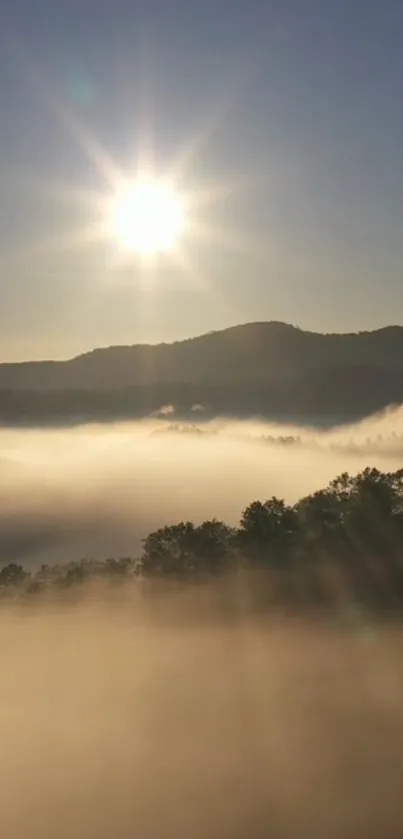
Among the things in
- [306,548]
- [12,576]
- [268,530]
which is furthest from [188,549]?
[12,576]

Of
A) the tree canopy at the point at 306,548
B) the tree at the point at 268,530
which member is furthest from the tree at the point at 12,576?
the tree at the point at 268,530

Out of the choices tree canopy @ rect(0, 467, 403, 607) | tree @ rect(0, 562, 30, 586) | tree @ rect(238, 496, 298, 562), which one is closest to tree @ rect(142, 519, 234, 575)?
tree canopy @ rect(0, 467, 403, 607)

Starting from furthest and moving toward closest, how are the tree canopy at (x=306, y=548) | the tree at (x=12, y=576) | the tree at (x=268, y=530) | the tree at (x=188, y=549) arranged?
1. the tree at (x=12, y=576)
2. the tree at (x=188, y=549)
3. the tree at (x=268, y=530)
4. the tree canopy at (x=306, y=548)

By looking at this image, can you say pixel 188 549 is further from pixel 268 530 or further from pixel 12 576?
pixel 12 576

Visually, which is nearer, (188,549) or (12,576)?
(188,549)

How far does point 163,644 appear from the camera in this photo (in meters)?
33.0

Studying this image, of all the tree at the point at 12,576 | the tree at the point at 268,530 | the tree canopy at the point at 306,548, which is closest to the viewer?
the tree canopy at the point at 306,548

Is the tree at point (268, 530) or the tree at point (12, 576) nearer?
the tree at point (268, 530)

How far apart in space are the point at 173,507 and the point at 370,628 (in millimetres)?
155931

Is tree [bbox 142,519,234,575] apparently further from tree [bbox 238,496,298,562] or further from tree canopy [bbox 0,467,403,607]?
tree [bbox 238,496,298,562]

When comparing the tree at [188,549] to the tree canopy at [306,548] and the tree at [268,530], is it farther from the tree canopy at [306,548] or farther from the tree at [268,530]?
the tree at [268,530]

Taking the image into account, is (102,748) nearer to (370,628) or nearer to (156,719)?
(156,719)

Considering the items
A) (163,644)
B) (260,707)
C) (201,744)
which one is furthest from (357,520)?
(201,744)

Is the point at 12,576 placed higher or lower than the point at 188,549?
higher
